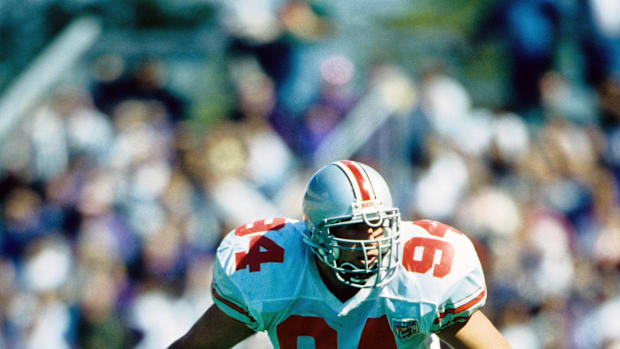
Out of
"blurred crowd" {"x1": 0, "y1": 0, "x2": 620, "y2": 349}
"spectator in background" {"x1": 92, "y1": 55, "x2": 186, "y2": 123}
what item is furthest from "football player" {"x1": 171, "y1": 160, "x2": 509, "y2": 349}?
"spectator in background" {"x1": 92, "y1": 55, "x2": 186, "y2": 123}

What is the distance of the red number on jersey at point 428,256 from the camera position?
303 centimetres

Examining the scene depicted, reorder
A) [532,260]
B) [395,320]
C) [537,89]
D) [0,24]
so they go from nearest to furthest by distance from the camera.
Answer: [395,320] < [532,260] < [537,89] < [0,24]

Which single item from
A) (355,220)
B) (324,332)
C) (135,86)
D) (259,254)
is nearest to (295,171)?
(135,86)

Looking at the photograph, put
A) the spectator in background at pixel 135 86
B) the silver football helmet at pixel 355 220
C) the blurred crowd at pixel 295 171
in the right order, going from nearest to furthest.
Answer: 1. the silver football helmet at pixel 355 220
2. the blurred crowd at pixel 295 171
3. the spectator in background at pixel 135 86

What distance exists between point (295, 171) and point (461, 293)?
11.9 feet

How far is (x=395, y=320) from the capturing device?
3.04 m

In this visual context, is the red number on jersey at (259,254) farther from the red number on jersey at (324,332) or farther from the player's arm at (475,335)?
the player's arm at (475,335)

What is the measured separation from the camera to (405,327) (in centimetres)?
304

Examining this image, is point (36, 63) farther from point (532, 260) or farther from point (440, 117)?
point (532, 260)

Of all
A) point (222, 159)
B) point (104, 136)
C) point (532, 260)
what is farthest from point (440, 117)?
point (104, 136)

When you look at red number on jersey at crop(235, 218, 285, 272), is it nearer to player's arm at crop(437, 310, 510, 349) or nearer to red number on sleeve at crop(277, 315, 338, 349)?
red number on sleeve at crop(277, 315, 338, 349)

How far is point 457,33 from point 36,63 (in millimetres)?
3681

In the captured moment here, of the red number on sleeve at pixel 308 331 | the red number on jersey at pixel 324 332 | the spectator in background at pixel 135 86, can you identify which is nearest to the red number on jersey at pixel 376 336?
the red number on jersey at pixel 324 332

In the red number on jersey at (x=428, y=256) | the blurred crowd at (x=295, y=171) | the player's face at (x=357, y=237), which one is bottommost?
the blurred crowd at (x=295, y=171)
